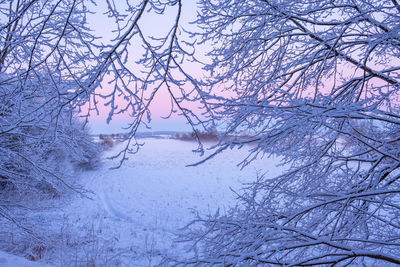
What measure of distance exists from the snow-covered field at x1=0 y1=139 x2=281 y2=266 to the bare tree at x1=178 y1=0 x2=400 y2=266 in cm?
50

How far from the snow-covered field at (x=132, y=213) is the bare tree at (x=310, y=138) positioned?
502 millimetres

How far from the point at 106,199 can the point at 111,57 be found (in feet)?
41.4

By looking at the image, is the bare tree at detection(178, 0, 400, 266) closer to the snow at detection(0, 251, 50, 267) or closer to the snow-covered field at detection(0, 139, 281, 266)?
the snow-covered field at detection(0, 139, 281, 266)

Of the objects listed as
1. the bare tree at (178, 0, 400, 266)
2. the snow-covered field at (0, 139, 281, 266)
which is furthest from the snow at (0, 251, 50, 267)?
the bare tree at (178, 0, 400, 266)

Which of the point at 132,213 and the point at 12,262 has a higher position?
the point at 12,262

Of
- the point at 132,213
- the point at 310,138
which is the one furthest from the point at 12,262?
the point at 132,213

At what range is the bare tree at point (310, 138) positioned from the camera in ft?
6.17

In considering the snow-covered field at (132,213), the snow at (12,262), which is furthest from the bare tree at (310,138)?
the snow at (12,262)

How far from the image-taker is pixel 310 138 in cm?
283

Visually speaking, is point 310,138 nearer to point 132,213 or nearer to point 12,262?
point 12,262

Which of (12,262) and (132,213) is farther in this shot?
(132,213)

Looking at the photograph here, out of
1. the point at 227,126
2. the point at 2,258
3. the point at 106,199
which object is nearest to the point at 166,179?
the point at 106,199

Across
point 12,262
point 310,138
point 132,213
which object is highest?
point 310,138

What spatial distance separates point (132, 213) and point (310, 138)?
955 centimetres
